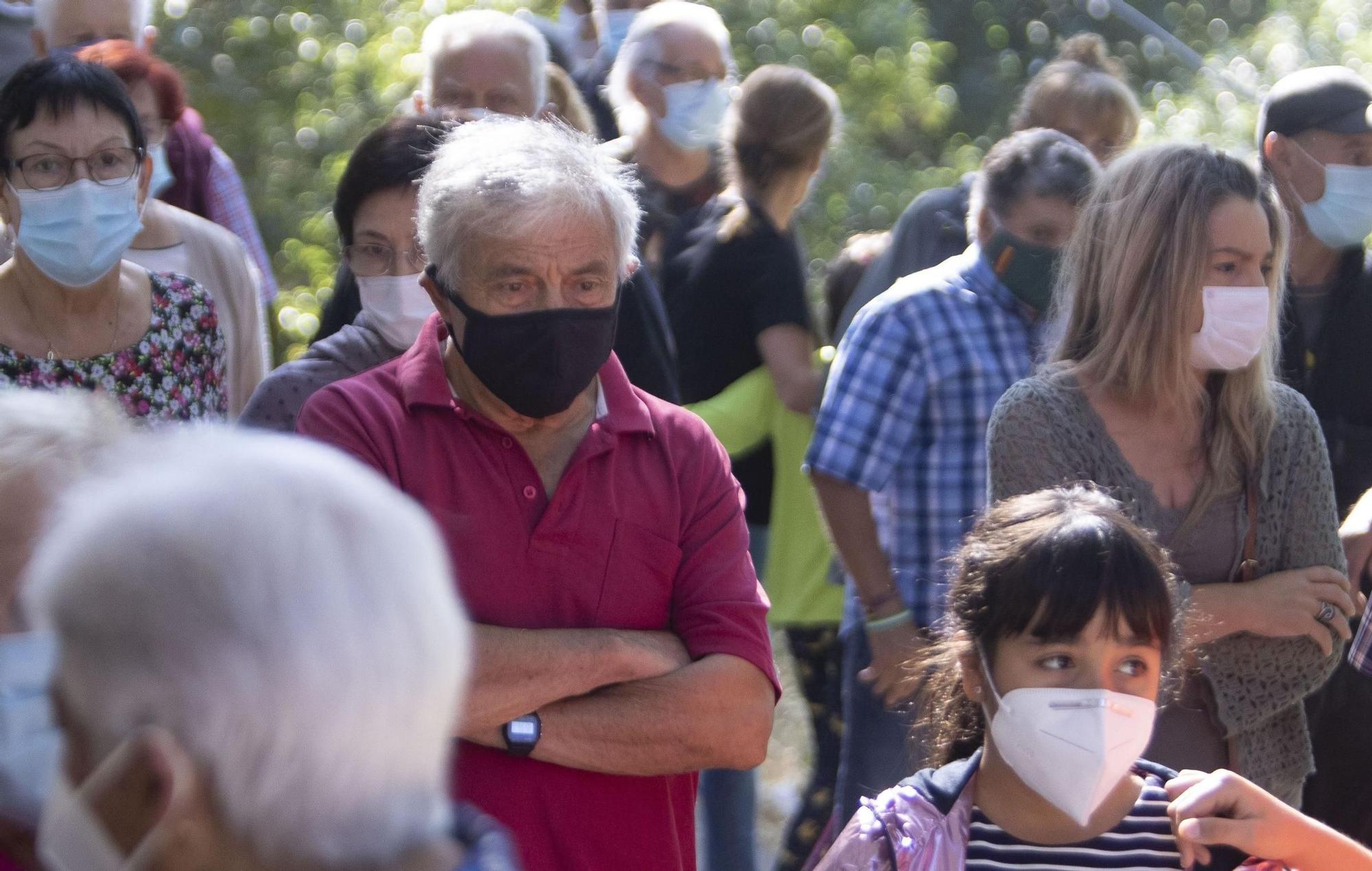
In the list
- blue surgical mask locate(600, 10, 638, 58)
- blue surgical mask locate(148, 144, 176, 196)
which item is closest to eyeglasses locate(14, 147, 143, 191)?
blue surgical mask locate(148, 144, 176, 196)

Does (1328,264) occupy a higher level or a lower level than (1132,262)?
lower

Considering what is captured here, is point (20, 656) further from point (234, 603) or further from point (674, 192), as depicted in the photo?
point (674, 192)

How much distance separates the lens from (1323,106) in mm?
4984

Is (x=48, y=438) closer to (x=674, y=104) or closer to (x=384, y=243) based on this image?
(x=384, y=243)

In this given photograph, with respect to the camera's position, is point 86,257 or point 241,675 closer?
point 241,675

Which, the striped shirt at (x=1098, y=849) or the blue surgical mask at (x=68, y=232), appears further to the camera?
the blue surgical mask at (x=68, y=232)

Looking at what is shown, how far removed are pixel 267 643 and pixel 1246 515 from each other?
8.09 ft

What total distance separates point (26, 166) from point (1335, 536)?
3069 mm

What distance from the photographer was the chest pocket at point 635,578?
2936 mm

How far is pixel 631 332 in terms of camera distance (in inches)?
163

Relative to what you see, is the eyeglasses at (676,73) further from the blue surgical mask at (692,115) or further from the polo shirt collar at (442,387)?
the polo shirt collar at (442,387)

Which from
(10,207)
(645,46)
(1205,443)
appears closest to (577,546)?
(1205,443)

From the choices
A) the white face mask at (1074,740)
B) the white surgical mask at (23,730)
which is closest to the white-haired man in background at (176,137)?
the white face mask at (1074,740)

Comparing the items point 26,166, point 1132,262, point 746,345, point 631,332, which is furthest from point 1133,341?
point 26,166
